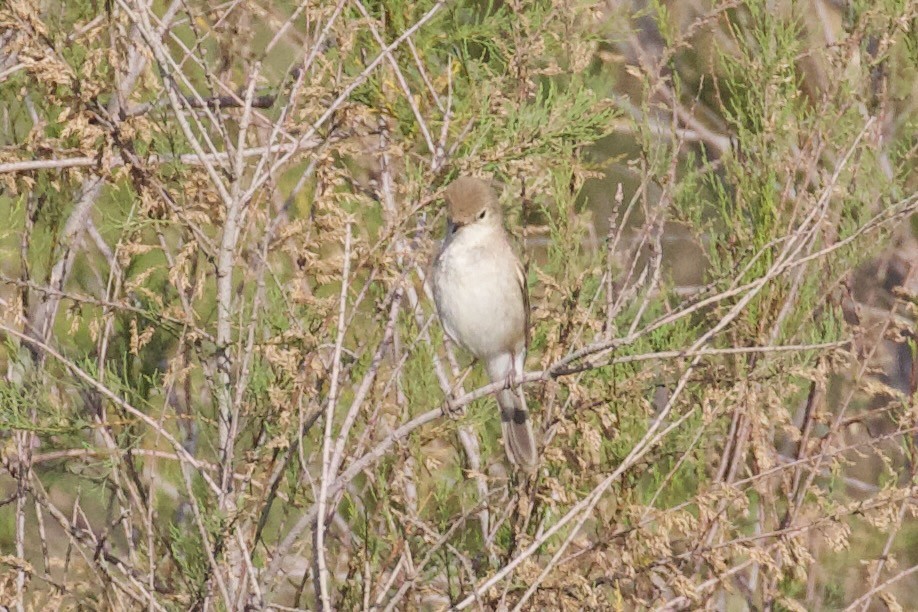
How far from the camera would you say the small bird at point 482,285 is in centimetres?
416

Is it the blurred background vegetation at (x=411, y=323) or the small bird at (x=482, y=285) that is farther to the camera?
the small bird at (x=482, y=285)

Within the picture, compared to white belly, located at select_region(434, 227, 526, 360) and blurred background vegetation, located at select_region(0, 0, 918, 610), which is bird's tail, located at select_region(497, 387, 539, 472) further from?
white belly, located at select_region(434, 227, 526, 360)

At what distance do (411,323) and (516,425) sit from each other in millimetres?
567

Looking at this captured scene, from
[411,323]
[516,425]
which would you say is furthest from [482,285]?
[411,323]

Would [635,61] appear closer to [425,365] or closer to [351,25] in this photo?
[425,365]

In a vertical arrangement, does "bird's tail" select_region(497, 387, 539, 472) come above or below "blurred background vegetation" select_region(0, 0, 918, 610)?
below

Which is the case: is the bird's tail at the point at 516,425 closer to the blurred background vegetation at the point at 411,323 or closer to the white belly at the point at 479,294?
the blurred background vegetation at the point at 411,323

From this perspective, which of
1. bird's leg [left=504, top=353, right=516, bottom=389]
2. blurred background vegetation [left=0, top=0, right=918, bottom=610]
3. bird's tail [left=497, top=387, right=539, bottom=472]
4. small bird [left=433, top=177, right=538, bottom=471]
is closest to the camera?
blurred background vegetation [left=0, top=0, right=918, bottom=610]

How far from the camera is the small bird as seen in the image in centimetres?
→ 416

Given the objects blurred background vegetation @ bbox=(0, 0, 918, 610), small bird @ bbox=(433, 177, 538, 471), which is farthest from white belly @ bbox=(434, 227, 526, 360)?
blurred background vegetation @ bbox=(0, 0, 918, 610)

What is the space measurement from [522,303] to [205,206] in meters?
1.33

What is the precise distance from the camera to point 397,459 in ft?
11.0

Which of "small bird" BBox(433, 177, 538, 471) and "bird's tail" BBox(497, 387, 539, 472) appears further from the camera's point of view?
"small bird" BBox(433, 177, 538, 471)

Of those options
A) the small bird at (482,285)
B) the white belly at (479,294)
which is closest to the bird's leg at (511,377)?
the small bird at (482,285)
